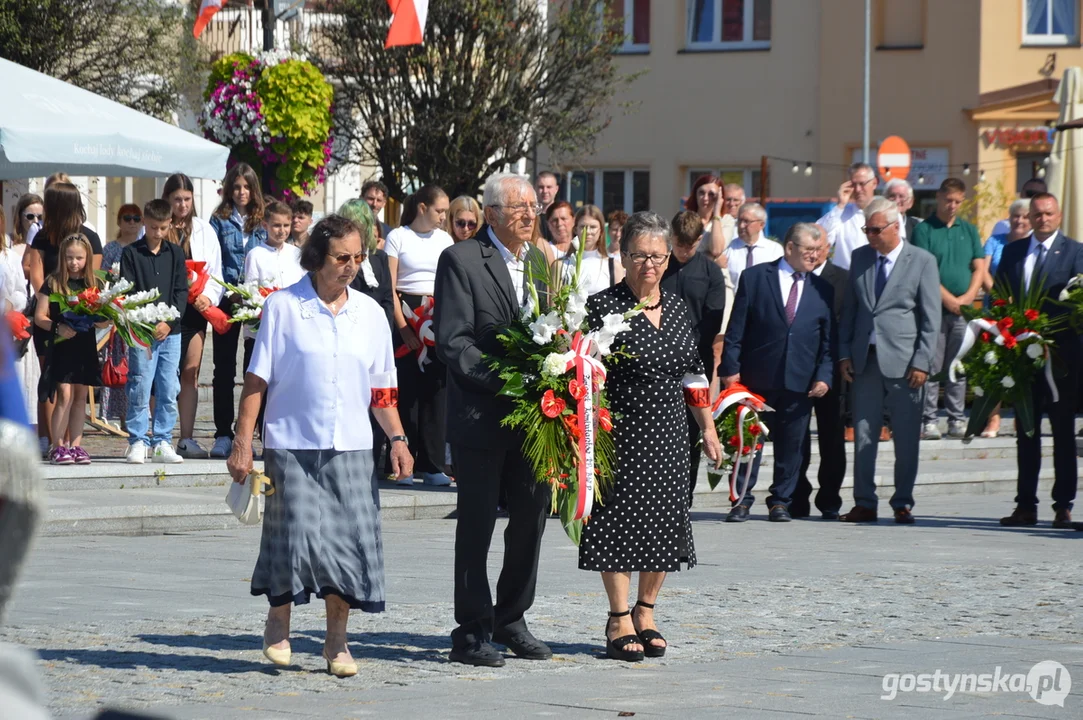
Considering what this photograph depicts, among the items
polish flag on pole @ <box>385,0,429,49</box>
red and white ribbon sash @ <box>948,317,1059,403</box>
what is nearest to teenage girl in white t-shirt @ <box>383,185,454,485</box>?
red and white ribbon sash @ <box>948,317,1059,403</box>

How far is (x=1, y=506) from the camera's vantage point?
77.6 inches

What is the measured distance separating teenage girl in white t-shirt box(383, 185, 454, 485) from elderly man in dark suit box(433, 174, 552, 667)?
17.2 feet

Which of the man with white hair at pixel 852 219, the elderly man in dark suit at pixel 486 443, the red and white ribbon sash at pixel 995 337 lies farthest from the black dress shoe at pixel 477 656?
the man with white hair at pixel 852 219

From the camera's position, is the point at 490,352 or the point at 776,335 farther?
the point at 776,335

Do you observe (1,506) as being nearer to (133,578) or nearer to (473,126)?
(133,578)

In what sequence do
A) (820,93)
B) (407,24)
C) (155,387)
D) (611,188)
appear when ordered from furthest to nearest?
1. (611,188)
2. (820,93)
3. (407,24)
4. (155,387)

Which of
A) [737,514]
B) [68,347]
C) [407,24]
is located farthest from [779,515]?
[407,24]

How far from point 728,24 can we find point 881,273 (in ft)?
83.6

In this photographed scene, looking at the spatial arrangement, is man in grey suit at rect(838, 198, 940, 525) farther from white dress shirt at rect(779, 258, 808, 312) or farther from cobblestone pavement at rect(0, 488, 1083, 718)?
cobblestone pavement at rect(0, 488, 1083, 718)

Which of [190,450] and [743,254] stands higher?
[743,254]

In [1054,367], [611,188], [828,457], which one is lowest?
[828,457]

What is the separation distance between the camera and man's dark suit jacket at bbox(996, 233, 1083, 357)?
11969mm

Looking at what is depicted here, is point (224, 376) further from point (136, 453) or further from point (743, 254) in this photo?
point (743, 254)

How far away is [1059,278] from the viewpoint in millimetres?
12172
